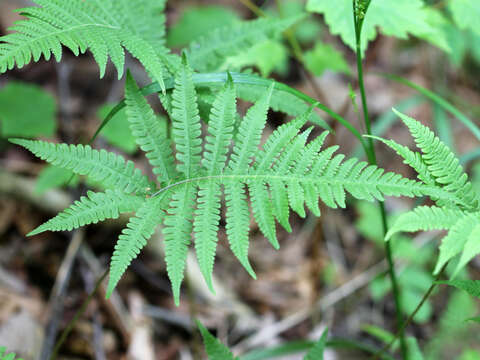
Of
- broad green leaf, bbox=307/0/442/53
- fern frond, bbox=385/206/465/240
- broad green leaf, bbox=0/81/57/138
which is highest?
broad green leaf, bbox=307/0/442/53

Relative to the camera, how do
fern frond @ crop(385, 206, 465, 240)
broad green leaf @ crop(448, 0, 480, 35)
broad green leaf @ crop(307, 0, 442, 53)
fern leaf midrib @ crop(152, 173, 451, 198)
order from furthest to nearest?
broad green leaf @ crop(448, 0, 480, 35)
broad green leaf @ crop(307, 0, 442, 53)
fern leaf midrib @ crop(152, 173, 451, 198)
fern frond @ crop(385, 206, 465, 240)

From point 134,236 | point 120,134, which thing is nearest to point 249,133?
point 134,236

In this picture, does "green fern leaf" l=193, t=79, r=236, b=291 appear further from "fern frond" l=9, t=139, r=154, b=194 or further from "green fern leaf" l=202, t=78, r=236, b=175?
"fern frond" l=9, t=139, r=154, b=194

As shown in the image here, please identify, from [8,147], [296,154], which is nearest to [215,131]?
[296,154]

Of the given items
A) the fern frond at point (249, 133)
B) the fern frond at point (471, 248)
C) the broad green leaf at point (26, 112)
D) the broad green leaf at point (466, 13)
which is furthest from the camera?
the broad green leaf at point (26, 112)

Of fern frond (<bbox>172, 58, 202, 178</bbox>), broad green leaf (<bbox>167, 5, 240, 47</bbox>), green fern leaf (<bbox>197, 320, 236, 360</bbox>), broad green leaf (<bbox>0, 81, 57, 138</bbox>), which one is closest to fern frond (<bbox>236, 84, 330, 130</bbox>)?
fern frond (<bbox>172, 58, 202, 178</bbox>)

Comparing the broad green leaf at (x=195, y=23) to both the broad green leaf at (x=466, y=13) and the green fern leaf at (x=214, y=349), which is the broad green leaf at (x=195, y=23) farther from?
the green fern leaf at (x=214, y=349)

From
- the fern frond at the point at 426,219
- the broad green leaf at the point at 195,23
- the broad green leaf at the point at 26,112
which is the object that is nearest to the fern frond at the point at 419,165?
the fern frond at the point at 426,219
